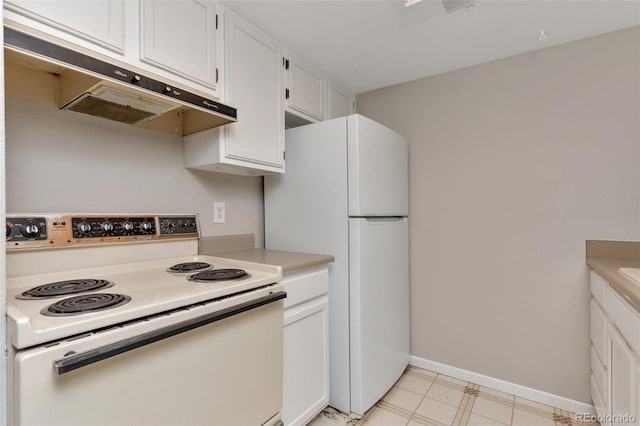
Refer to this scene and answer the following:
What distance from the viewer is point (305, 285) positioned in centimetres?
151

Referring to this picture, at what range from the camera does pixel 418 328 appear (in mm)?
2316

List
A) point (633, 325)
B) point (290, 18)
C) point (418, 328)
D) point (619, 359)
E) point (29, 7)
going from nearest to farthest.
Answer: point (29, 7)
point (633, 325)
point (619, 359)
point (290, 18)
point (418, 328)

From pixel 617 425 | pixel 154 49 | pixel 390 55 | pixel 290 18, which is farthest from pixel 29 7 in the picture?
pixel 617 425

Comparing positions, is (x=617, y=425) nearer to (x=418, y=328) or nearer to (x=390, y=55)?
(x=418, y=328)

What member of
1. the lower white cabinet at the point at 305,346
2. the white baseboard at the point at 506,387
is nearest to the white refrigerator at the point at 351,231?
the lower white cabinet at the point at 305,346

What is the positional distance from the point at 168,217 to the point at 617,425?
2.14m

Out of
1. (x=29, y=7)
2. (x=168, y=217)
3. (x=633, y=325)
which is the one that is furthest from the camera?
(x=168, y=217)

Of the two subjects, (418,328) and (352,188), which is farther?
(418,328)

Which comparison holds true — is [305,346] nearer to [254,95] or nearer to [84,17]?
[254,95]

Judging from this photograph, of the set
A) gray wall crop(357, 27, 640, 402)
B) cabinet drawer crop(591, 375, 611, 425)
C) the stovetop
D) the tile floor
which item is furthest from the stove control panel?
cabinet drawer crop(591, 375, 611, 425)

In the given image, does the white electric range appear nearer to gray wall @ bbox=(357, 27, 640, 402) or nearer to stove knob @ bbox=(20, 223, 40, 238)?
stove knob @ bbox=(20, 223, 40, 238)

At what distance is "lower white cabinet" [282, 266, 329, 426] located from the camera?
1420 mm

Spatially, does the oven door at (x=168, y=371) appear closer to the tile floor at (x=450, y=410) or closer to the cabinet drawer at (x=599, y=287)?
the tile floor at (x=450, y=410)

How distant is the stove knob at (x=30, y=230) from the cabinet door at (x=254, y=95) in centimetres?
78
